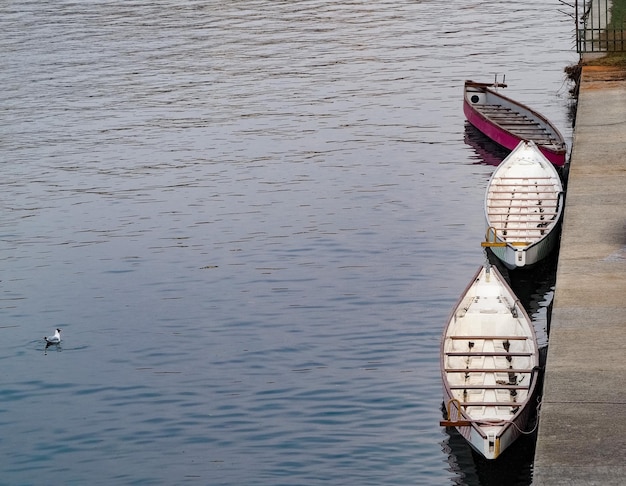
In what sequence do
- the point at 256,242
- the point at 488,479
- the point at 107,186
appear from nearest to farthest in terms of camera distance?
1. the point at 488,479
2. the point at 256,242
3. the point at 107,186

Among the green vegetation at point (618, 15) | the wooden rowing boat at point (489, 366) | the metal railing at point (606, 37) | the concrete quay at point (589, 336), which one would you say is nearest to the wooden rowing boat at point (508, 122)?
the concrete quay at point (589, 336)

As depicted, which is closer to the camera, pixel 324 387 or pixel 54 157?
pixel 324 387

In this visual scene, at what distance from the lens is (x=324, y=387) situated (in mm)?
25344

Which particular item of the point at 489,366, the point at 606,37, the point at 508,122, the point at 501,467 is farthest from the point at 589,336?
the point at 606,37

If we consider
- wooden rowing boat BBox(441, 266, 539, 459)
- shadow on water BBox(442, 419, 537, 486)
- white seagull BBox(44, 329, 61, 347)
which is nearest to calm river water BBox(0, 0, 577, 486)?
shadow on water BBox(442, 419, 537, 486)

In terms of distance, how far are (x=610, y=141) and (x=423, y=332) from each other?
1316 cm

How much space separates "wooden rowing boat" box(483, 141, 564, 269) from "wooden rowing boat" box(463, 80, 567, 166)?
9.32 ft

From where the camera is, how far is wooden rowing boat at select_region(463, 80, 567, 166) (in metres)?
40.2

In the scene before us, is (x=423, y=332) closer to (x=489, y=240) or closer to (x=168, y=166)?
(x=489, y=240)

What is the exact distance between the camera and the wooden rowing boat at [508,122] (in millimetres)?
40156

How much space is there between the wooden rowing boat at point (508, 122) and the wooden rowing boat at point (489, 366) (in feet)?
47.1

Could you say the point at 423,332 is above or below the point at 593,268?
below

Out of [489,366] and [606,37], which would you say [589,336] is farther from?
[606,37]

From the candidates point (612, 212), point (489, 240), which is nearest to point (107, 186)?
point (489, 240)
